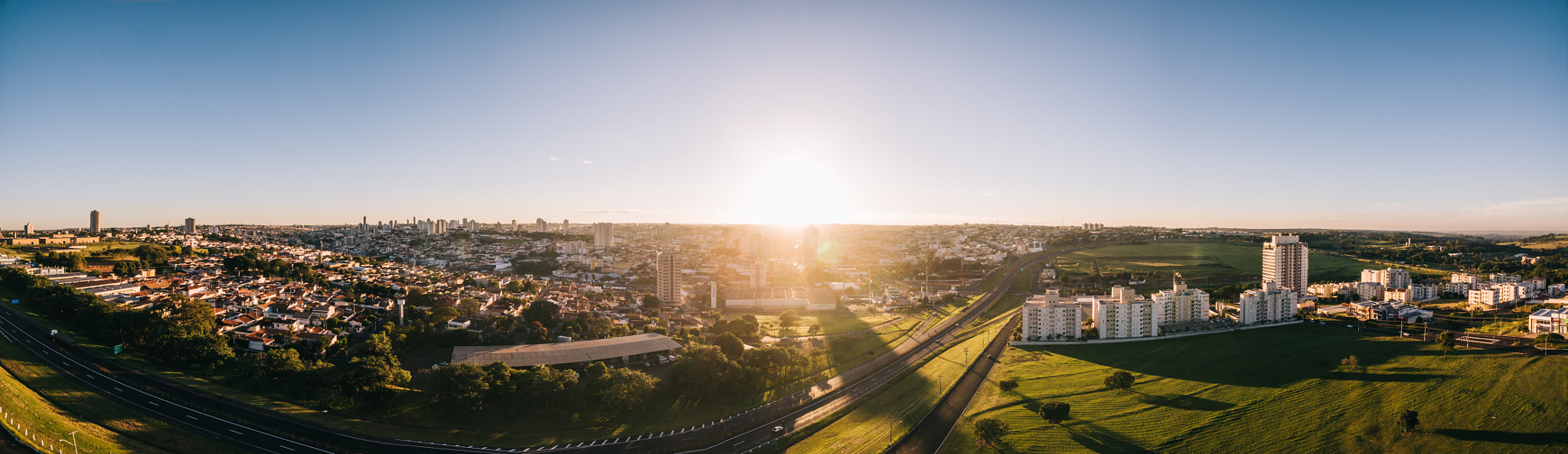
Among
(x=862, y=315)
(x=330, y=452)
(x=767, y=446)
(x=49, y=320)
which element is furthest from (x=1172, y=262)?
(x=49, y=320)

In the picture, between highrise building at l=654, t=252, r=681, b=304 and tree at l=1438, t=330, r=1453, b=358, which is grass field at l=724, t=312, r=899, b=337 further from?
tree at l=1438, t=330, r=1453, b=358

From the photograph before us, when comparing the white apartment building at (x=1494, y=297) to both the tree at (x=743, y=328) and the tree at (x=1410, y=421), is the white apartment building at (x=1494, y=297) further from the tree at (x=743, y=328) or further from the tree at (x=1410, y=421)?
the tree at (x=743, y=328)

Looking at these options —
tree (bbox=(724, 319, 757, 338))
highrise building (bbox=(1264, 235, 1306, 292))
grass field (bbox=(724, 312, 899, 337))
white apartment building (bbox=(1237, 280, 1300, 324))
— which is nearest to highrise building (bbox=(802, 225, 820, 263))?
grass field (bbox=(724, 312, 899, 337))

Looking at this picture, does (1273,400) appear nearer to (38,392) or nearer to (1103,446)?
(1103,446)

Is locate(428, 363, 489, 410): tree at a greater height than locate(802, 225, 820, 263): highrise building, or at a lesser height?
lesser

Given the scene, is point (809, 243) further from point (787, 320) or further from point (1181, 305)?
point (1181, 305)

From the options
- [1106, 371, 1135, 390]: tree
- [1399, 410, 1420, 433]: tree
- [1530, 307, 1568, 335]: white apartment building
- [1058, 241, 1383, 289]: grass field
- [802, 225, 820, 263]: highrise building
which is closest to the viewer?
[1399, 410, 1420, 433]: tree
